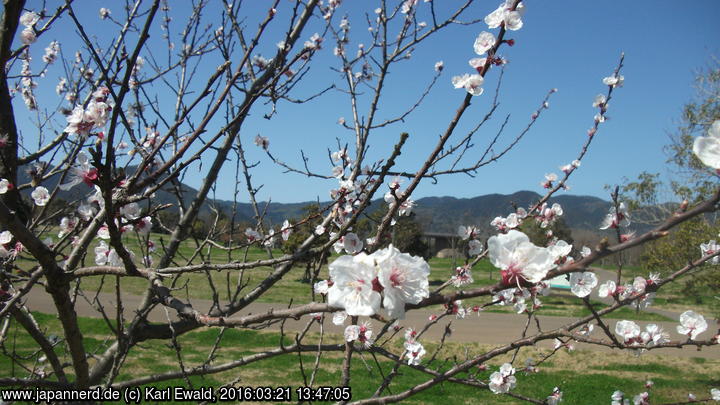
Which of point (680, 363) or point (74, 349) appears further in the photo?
point (680, 363)

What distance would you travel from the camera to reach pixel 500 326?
12242 mm

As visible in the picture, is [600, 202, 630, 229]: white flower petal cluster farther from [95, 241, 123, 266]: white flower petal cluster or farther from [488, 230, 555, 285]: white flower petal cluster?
[95, 241, 123, 266]: white flower petal cluster

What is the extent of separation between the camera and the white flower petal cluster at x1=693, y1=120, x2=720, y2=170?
2.95 feet

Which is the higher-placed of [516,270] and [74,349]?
[516,270]

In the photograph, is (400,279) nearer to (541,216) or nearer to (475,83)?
(475,83)

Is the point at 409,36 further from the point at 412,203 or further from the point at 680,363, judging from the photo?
the point at 680,363

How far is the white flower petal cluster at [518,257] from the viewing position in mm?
974

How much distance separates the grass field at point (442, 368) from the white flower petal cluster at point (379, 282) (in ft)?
18.0

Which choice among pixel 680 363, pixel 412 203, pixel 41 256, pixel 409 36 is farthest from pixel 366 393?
pixel 680 363

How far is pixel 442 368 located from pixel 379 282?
18.2 feet

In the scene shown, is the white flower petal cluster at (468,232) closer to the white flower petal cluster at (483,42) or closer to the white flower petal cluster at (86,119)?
the white flower petal cluster at (483,42)

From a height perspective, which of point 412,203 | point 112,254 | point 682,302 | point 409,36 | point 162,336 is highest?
point 409,36

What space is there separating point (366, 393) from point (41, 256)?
19.2 ft

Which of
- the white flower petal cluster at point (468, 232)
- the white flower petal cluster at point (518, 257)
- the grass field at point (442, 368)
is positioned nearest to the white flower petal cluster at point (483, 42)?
the white flower petal cluster at point (518, 257)
